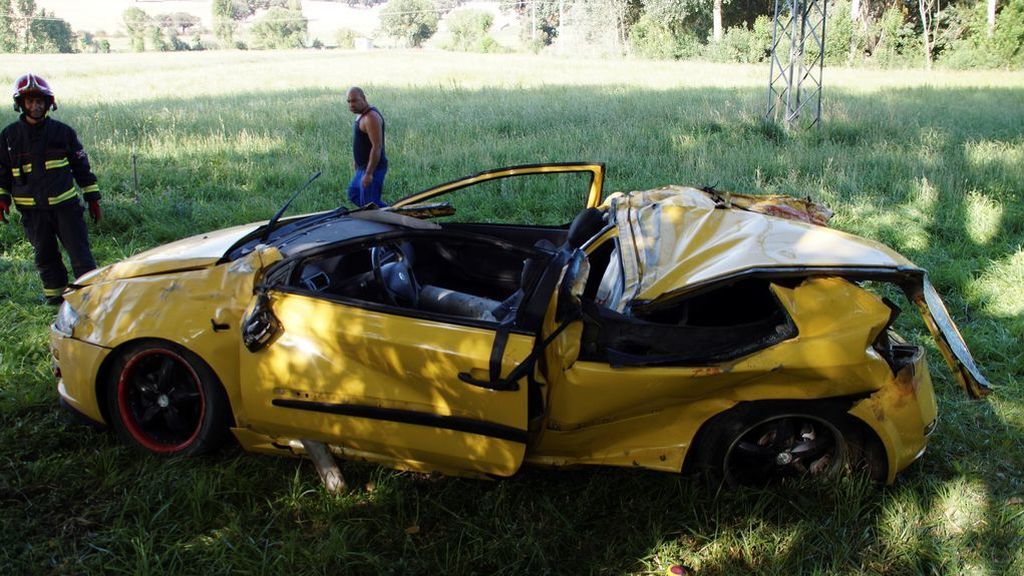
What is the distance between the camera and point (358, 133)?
738 centimetres

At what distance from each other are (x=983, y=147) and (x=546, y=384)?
984 centimetres

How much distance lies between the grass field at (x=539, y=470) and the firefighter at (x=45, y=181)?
42 centimetres

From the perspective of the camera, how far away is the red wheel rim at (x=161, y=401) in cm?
345

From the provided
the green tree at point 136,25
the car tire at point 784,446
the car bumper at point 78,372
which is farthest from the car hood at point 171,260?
the green tree at point 136,25

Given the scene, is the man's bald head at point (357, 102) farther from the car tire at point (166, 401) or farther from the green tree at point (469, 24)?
the green tree at point (469, 24)

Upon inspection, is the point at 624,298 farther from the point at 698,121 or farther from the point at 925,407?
the point at 698,121

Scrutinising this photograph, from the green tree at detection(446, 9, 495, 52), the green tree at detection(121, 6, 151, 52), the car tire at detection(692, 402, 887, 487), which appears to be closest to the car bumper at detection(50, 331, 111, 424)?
the car tire at detection(692, 402, 887, 487)

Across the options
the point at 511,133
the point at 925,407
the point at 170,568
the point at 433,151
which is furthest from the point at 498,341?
the point at 511,133

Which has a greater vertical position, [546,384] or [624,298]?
[624,298]

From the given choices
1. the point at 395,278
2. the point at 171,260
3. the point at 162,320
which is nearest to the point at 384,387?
the point at 395,278

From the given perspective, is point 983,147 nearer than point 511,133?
Yes

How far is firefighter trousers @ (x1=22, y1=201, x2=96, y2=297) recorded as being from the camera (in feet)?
18.6

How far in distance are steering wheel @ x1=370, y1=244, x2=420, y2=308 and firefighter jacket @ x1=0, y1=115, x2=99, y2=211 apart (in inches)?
123

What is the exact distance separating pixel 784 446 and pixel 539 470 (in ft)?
3.62
